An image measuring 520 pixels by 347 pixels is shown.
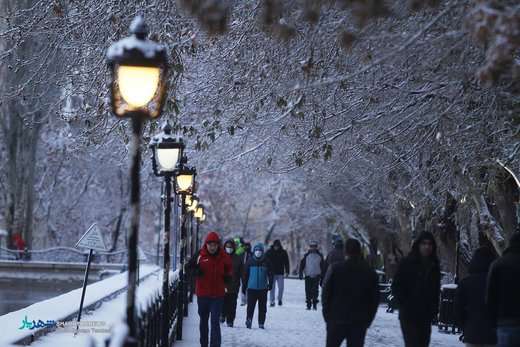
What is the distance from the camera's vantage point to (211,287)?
14.9 metres

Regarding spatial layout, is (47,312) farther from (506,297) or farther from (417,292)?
(506,297)

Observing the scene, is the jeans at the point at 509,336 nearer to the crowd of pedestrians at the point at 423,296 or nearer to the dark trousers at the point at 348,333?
the crowd of pedestrians at the point at 423,296

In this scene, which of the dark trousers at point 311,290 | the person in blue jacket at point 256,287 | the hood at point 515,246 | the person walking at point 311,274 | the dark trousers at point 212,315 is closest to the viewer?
the hood at point 515,246

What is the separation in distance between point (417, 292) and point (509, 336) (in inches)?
55.8

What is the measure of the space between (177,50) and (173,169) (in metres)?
1.75

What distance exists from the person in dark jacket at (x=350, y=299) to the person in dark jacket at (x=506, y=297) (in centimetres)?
137

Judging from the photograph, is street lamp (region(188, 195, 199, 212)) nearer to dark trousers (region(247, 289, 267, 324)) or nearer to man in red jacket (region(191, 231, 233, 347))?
dark trousers (region(247, 289, 267, 324))

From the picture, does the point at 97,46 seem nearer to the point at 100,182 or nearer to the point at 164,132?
the point at 164,132

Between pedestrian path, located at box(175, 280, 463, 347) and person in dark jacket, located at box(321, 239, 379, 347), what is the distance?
6.36m

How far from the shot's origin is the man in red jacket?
48.9ft

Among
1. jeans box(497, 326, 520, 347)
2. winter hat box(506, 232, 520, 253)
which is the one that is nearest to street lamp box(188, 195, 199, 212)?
winter hat box(506, 232, 520, 253)

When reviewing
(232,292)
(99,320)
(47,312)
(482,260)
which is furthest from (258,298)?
(482,260)

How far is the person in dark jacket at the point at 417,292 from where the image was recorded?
10992 mm

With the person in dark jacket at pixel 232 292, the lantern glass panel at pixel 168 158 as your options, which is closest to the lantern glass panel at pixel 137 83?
the lantern glass panel at pixel 168 158
